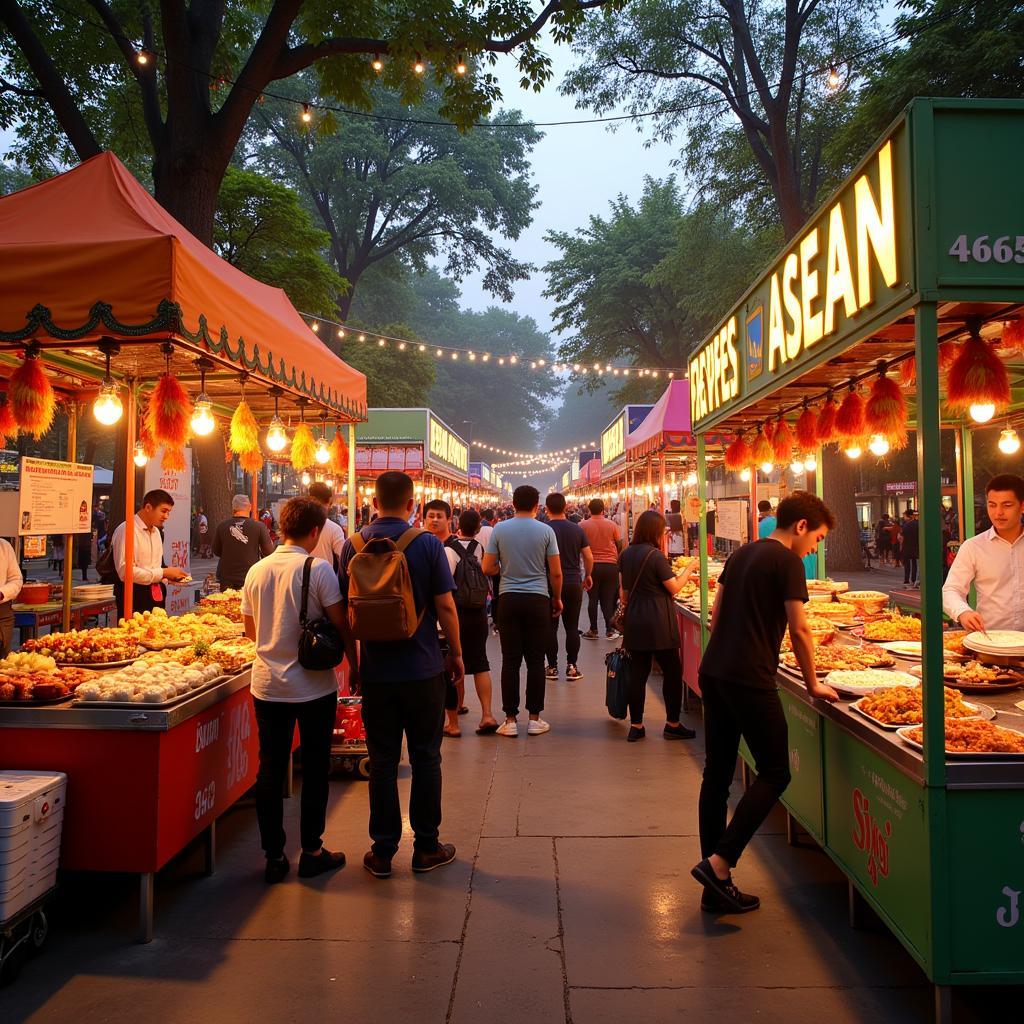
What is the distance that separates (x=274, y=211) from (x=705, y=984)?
17.0m

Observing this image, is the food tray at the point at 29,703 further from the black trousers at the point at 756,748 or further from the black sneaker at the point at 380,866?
the black trousers at the point at 756,748

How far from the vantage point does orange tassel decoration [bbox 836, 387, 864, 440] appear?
5.56m

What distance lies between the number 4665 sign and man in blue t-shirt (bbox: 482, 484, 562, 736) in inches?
183

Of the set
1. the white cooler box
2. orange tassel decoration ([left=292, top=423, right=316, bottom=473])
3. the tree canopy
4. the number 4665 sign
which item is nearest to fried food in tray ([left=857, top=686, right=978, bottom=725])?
the number 4665 sign

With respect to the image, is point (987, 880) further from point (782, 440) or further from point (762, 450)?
point (762, 450)

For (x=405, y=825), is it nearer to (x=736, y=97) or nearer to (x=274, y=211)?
(x=274, y=211)

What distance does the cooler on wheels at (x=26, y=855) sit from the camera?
3362mm

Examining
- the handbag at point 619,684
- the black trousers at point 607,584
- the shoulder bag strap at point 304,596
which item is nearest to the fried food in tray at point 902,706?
the shoulder bag strap at point 304,596

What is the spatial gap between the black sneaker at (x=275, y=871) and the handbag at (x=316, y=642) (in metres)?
1.09

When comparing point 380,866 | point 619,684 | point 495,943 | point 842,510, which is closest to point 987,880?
point 495,943

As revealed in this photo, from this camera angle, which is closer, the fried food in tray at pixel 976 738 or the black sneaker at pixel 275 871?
the fried food in tray at pixel 976 738

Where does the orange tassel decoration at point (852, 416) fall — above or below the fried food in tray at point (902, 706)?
above

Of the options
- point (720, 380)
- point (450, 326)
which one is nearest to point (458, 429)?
point (450, 326)

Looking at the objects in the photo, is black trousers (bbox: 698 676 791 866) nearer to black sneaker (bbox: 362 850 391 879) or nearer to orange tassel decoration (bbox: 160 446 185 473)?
black sneaker (bbox: 362 850 391 879)
